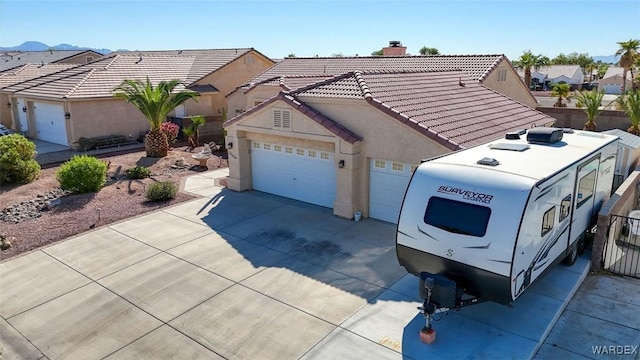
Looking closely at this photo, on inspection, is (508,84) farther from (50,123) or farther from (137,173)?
(50,123)

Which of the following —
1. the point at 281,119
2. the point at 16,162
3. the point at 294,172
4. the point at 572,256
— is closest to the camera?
the point at 572,256

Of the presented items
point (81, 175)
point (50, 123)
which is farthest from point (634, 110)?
point (50, 123)

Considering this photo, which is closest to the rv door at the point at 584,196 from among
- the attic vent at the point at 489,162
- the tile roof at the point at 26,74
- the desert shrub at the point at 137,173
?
the attic vent at the point at 489,162

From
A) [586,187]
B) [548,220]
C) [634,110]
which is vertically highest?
→ [634,110]

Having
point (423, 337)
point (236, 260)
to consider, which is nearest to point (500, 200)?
point (423, 337)

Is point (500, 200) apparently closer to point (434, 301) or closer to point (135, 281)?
point (434, 301)

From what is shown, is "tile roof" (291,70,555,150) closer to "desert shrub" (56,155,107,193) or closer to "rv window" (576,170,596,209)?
"rv window" (576,170,596,209)
